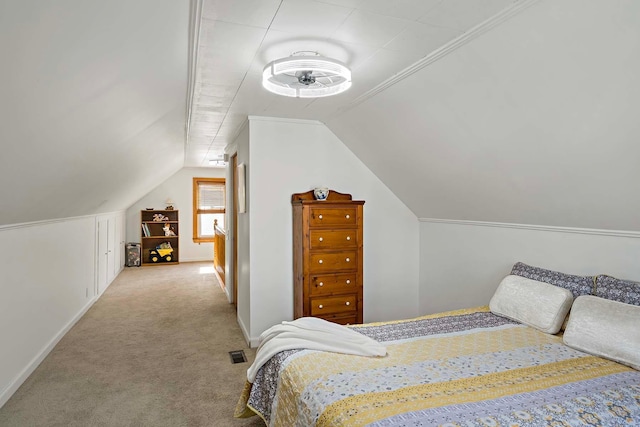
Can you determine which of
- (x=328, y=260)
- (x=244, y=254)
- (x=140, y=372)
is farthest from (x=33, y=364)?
(x=328, y=260)

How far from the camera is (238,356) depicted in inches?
135

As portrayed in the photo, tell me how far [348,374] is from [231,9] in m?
1.80

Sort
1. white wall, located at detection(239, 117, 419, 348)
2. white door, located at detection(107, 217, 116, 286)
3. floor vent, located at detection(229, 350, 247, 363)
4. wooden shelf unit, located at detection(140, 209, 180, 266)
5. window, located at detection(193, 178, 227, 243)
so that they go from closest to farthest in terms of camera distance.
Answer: floor vent, located at detection(229, 350, 247, 363) → white wall, located at detection(239, 117, 419, 348) → white door, located at detection(107, 217, 116, 286) → wooden shelf unit, located at detection(140, 209, 180, 266) → window, located at detection(193, 178, 227, 243)

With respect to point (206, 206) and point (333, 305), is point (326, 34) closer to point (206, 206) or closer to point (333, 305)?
point (333, 305)

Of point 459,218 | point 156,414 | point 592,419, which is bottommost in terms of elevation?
point 156,414

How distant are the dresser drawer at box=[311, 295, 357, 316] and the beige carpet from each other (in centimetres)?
72

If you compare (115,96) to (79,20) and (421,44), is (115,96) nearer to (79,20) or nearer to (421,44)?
(79,20)

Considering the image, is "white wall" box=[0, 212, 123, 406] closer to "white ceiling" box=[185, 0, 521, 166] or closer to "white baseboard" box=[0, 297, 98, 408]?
"white baseboard" box=[0, 297, 98, 408]

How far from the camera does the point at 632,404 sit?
5.09 ft

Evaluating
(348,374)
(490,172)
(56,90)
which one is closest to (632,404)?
(348,374)

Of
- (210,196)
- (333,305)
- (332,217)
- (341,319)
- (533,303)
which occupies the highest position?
(210,196)

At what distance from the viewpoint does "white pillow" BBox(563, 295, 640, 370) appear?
1926 mm

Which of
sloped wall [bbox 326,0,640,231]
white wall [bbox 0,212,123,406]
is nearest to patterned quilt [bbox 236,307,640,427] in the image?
sloped wall [bbox 326,0,640,231]

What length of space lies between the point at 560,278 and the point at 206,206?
767 cm
